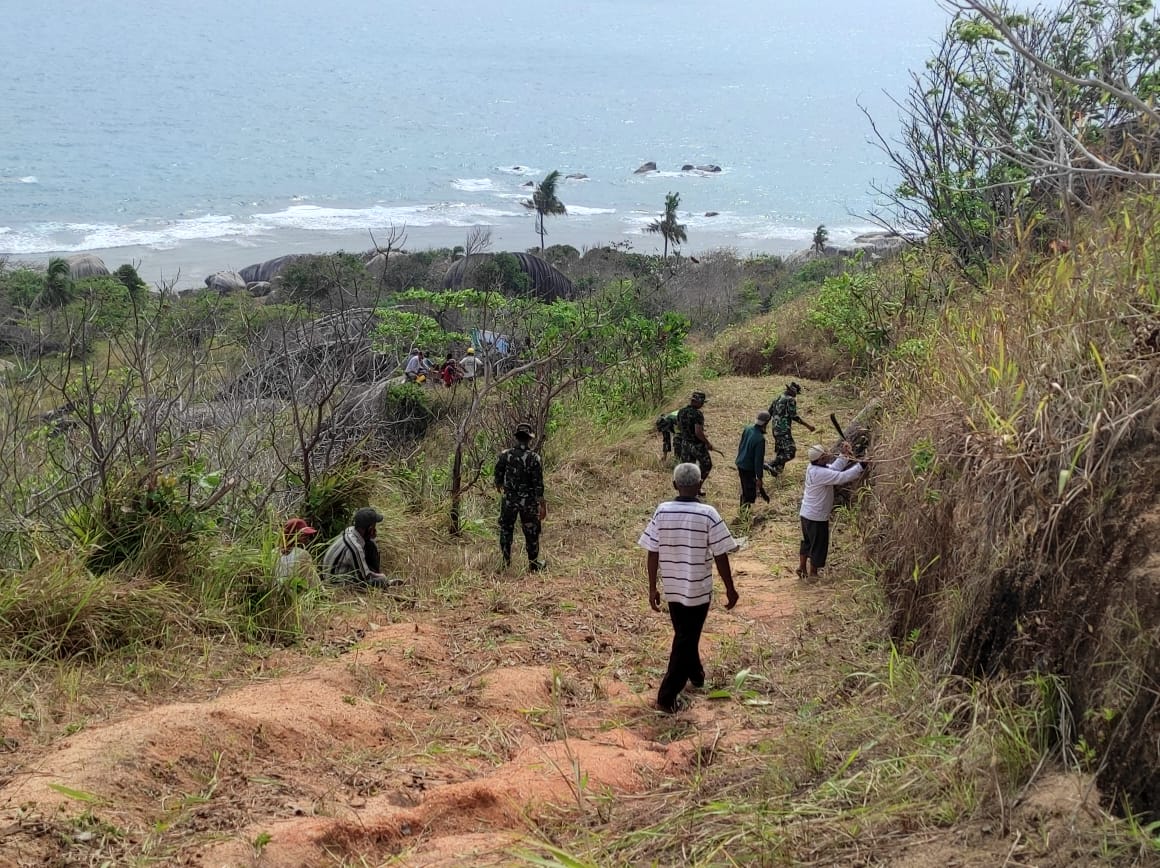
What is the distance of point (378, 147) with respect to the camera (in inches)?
3666

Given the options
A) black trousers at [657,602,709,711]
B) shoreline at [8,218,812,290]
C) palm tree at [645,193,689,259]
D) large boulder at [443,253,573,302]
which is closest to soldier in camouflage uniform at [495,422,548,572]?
black trousers at [657,602,709,711]

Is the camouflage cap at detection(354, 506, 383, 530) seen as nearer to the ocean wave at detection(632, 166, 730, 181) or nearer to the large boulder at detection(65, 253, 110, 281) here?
the large boulder at detection(65, 253, 110, 281)

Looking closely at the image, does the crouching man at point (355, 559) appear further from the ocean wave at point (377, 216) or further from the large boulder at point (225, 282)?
the ocean wave at point (377, 216)

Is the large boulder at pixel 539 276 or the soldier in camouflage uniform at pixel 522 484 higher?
the large boulder at pixel 539 276

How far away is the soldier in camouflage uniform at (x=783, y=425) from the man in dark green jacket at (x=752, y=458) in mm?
1081

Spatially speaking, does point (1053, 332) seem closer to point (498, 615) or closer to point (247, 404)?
point (498, 615)

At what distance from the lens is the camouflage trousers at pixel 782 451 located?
11969 mm

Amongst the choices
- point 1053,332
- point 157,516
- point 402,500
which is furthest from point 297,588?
point 1053,332

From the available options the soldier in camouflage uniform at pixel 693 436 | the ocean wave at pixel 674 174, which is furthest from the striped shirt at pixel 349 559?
the ocean wave at pixel 674 174

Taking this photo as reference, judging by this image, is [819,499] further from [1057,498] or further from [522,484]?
[1057,498]

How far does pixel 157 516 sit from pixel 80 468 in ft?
4.71

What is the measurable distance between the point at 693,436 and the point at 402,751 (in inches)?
247

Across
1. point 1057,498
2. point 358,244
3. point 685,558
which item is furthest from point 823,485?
point 358,244

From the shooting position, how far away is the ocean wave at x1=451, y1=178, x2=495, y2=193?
75.8 meters
